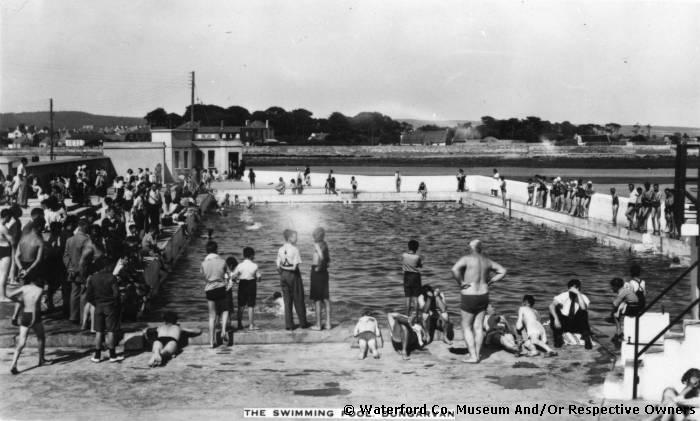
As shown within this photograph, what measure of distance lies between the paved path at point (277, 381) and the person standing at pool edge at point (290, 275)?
650 millimetres

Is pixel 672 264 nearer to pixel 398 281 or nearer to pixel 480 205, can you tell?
pixel 398 281

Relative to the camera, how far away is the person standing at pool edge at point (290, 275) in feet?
33.0

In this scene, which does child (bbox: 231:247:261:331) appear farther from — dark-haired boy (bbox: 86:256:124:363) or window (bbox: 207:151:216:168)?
window (bbox: 207:151:216:168)

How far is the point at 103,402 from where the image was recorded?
789cm

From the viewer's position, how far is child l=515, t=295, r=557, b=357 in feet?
31.4

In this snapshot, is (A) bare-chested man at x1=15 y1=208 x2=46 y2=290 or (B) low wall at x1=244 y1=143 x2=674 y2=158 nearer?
(A) bare-chested man at x1=15 y1=208 x2=46 y2=290

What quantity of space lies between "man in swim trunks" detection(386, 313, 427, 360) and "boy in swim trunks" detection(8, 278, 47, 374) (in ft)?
13.8

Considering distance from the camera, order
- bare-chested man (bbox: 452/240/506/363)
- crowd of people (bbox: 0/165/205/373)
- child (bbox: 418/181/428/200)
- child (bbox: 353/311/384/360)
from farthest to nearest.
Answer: child (bbox: 418/181/428/200)
child (bbox: 353/311/384/360)
crowd of people (bbox: 0/165/205/373)
bare-chested man (bbox: 452/240/506/363)

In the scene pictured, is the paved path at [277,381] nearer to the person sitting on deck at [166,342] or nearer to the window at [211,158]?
the person sitting on deck at [166,342]

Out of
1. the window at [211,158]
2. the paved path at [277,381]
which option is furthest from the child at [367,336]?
the window at [211,158]

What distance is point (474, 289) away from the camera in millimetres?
9094

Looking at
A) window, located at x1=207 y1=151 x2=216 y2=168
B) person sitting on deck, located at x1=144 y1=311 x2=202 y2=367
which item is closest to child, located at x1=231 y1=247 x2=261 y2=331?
person sitting on deck, located at x1=144 y1=311 x2=202 y2=367

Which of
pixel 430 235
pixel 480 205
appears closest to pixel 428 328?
pixel 430 235

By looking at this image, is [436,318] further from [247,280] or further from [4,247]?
[4,247]
